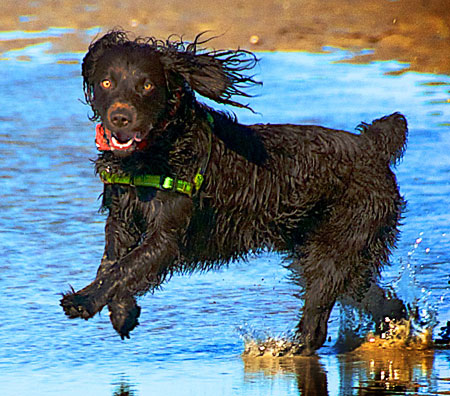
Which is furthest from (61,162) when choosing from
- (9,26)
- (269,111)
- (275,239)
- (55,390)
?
(9,26)

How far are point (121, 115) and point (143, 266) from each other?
0.77 m

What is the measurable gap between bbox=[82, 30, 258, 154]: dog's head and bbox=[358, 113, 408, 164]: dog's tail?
91 centimetres

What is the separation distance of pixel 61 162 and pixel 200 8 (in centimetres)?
616

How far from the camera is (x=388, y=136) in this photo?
6.59 meters

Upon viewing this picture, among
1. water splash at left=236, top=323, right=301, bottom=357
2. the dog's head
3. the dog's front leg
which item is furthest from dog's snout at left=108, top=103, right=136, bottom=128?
water splash at left=236, top=323, right=301, bottom=357

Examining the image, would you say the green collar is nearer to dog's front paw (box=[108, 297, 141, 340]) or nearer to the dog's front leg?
the dog's front leg

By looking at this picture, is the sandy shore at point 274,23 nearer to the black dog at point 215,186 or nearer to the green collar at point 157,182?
the black dog at point 215,186

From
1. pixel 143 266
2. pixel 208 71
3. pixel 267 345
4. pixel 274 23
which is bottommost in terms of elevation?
pixel 267 345

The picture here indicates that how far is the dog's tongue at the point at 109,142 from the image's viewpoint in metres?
5.68

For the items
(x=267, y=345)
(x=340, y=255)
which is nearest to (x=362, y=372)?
(x=267, y=345)

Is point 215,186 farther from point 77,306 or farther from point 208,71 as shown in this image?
point 77,306

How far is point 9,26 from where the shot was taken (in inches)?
613

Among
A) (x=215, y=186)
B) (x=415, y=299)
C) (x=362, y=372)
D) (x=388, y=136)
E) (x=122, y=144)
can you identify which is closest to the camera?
(x=122, y=144)

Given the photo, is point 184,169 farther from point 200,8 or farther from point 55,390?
point 200,8
